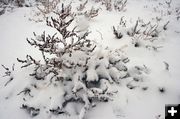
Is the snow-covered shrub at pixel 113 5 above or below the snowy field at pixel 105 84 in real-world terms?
above

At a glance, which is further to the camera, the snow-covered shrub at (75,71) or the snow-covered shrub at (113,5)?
the snow-covered shrub at (113,5)

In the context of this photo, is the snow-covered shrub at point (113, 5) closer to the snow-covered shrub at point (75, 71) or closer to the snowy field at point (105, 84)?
the snowy field at point (105, 84)

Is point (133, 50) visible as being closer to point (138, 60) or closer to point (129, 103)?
point (138, 60)

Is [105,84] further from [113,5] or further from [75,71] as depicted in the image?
[113,5]

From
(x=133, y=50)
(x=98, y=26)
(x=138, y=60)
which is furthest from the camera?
(x=98, y=26)

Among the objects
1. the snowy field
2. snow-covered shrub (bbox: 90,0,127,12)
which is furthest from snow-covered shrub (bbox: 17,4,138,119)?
snow-covered shrub (bbox: 90,0,127,12)

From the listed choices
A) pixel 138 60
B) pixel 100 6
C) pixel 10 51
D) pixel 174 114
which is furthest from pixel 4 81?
pixel 100 6

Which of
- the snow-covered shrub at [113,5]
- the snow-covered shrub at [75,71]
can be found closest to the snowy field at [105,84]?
the snow-covered shrub at [75,71]

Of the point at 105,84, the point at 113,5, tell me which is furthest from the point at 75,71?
the point at 113,5

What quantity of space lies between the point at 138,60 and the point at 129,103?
0.96 m

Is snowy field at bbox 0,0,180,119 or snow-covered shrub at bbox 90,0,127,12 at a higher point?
snow-covered shrub at bbox 90,0,127,12

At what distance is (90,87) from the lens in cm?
299

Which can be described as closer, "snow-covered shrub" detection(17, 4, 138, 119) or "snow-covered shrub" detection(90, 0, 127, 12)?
"snow-covered shrub" detection(17, 4, 138, 119)

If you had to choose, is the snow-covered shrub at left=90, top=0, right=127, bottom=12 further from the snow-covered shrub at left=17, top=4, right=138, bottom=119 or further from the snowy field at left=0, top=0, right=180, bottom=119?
the snow-covered shrub at left=17, top=4, right=138, bottom=119
